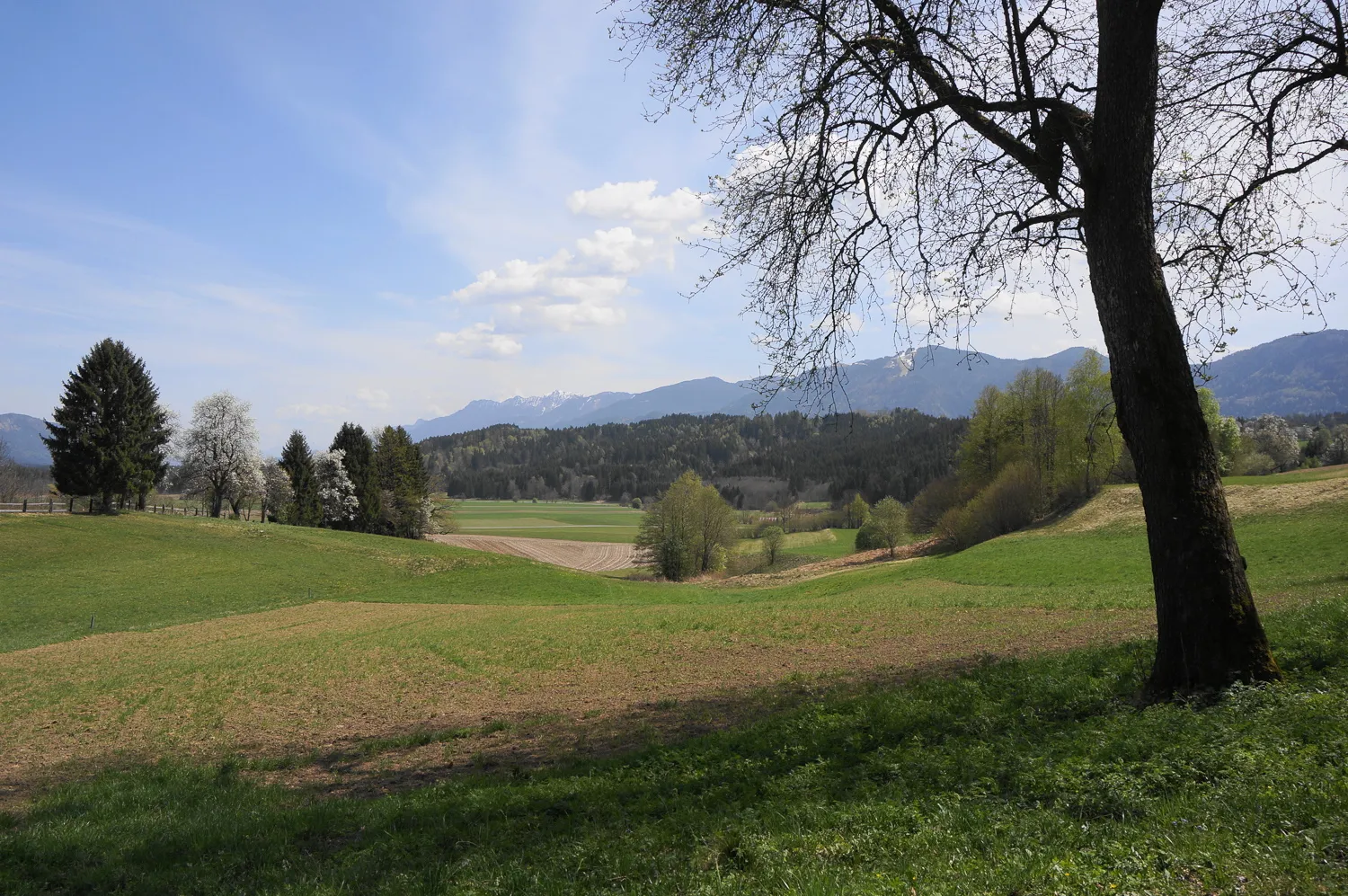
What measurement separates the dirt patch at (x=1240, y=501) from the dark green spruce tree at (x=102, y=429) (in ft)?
219

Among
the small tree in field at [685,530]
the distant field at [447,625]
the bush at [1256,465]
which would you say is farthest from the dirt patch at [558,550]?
the bush at [1256,465]

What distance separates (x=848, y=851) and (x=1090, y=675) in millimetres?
5963

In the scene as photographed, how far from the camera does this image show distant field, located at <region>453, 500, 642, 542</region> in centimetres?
12219

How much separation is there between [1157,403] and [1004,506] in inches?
2056

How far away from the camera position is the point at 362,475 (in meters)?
73.4

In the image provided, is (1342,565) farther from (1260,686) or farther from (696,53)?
(696,53)

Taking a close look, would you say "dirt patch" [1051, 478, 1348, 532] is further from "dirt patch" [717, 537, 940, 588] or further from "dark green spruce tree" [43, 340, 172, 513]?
"dark green spruce tree" [43, 340, 172, 513]

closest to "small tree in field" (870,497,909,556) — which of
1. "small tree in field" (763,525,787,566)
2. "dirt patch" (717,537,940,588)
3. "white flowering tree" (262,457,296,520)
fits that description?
"dirt patch" (717,537,940,588)

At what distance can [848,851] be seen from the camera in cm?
455

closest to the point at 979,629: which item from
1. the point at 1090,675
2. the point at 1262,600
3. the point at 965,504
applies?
the point at 1262,600

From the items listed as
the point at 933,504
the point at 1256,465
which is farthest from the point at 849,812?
the point at 1256,465

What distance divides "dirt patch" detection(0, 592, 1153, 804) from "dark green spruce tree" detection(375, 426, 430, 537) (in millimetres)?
51618

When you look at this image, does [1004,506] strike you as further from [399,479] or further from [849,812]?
[399,479]

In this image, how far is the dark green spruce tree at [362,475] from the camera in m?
73.1
